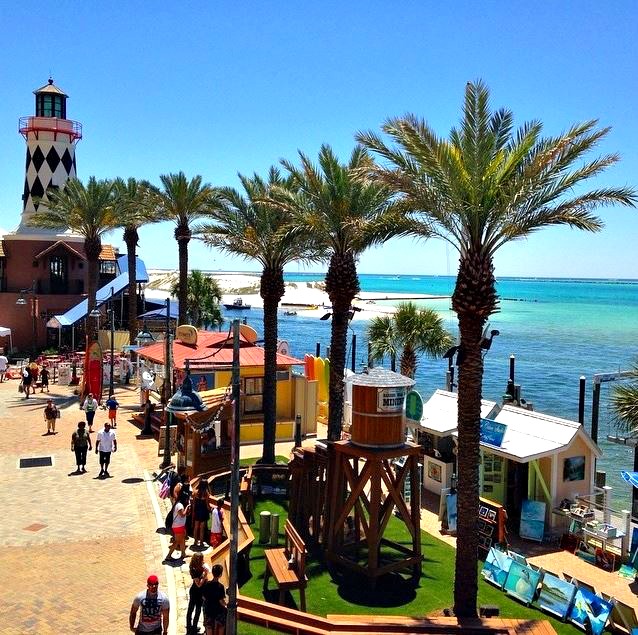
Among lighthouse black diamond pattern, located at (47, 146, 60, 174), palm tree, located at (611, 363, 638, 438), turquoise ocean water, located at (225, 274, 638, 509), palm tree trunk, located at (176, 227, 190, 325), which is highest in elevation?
lighthouse black diamond pattern, located at (47, 146, 60, 174)

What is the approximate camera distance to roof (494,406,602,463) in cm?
1533

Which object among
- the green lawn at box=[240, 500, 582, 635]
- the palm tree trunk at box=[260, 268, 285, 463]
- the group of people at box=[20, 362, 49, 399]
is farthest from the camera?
the group of people at box=[20, 362, 49, 399]

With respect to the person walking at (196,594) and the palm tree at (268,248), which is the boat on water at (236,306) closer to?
the palm tree at (268,248)

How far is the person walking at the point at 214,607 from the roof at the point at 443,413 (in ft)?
32.0

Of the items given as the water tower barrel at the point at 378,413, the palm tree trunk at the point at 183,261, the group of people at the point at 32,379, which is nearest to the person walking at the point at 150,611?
the water tower barrel at the point at 378,413

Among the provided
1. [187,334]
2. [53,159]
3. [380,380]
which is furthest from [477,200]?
[53,159]

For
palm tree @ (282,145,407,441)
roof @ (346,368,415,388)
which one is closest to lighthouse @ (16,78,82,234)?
palm tree @ (282,145,407,441)

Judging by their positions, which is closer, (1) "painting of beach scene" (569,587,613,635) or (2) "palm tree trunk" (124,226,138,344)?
(1) "painting of beach scene" (569,587,613,635)

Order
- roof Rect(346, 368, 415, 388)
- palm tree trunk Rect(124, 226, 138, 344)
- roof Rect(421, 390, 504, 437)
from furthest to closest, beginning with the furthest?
1. palm tree trunk Rect(124, 226, 138, 344)
2. roof Rect(421, 390, 504, 437)
3. roof Rect(346, 368, 415, 388)

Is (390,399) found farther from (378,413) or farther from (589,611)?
(589,611)

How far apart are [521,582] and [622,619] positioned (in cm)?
179

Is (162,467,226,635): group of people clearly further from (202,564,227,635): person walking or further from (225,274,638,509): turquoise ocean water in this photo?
(225,274,638,509): turquoise ocean water

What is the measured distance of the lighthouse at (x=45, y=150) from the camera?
4450 centimetres

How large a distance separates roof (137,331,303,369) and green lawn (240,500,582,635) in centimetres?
1064
